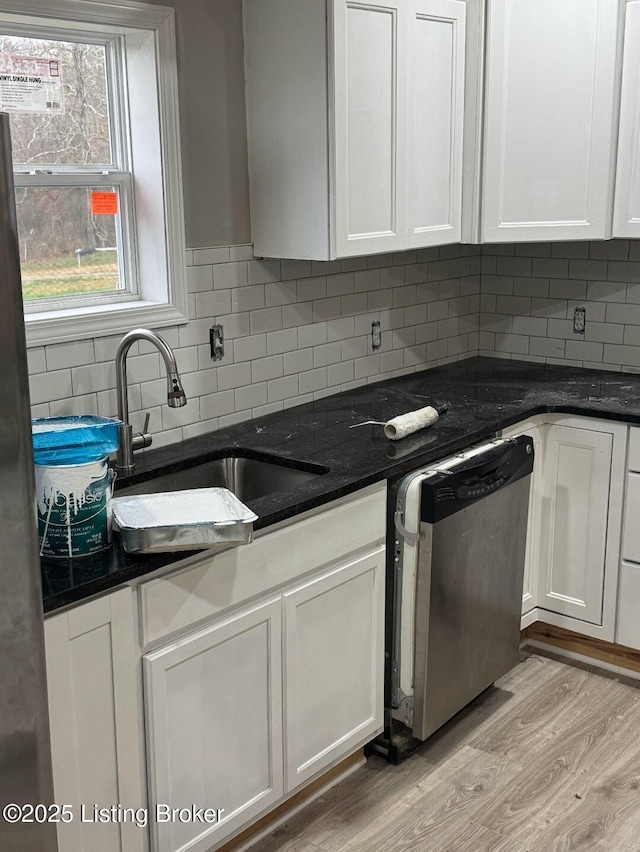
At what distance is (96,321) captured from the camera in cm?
256

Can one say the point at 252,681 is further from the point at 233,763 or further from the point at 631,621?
the point at 631,621

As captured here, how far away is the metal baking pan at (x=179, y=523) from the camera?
1917 mm

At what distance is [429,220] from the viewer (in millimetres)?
3178

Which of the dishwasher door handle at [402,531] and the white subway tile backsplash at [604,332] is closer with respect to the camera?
the dishwasher door handle at [402,531]

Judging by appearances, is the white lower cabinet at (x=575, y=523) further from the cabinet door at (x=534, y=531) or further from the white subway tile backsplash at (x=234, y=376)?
the white subway tile backsplash at (x=234, y=376)

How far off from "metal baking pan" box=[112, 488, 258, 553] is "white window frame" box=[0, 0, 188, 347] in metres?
0.62

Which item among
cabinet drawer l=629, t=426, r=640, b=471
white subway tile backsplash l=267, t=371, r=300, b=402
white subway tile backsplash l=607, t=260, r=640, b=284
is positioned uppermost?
white subway tile backsplash l=607, t=260, r=640, b=284

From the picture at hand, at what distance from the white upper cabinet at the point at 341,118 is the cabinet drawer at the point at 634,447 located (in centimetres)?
94

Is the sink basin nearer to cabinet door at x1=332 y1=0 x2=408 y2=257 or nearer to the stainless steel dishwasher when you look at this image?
the stainless steel dishwasher

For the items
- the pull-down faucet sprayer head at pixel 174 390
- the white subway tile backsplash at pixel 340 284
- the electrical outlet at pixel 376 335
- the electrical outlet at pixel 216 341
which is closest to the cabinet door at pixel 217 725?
the pull-down faucet sprayer head at pixel 174 390

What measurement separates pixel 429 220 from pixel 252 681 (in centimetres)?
168

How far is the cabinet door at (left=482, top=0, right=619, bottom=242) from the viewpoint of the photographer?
124 inches

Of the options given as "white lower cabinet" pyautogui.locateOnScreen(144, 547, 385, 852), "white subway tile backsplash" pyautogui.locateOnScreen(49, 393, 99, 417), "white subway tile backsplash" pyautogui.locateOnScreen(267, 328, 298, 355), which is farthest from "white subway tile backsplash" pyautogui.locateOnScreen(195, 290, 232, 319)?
"white lower cabinet" pyautogui.locateOnScreen(144, 547, 385, 852)

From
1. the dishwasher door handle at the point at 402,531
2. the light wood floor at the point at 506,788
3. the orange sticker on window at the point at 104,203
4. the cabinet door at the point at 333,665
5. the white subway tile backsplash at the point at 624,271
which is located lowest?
the light wood floor at the point at 506,788
